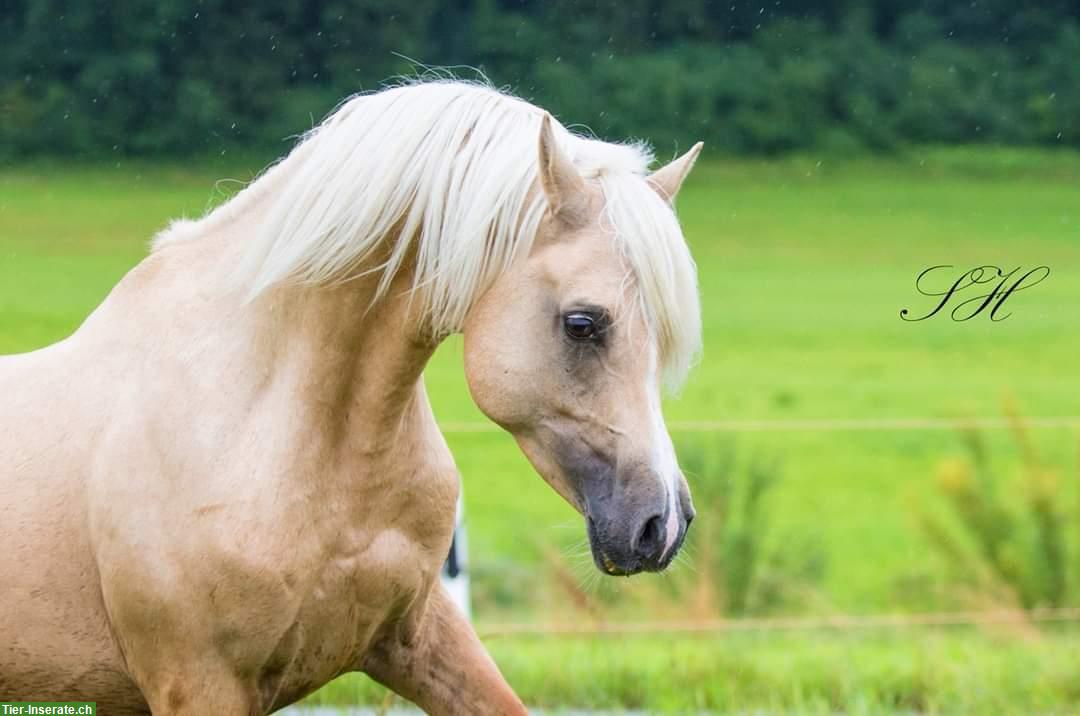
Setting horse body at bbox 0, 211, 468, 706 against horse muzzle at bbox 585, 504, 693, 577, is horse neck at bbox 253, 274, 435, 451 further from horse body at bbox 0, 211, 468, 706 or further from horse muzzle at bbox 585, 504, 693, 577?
horse muzzle at bbox 585, 504, 693, 577

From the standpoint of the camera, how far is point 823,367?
16.4 m

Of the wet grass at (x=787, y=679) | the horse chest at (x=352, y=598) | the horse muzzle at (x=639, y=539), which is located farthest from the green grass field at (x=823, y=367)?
the horse muzzle at (x=639, y=539)

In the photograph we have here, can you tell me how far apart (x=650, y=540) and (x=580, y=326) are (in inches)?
12.5

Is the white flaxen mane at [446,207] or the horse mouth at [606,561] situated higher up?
the white flaxen mane at [446,207]

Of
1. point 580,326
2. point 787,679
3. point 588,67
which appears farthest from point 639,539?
point 588,67

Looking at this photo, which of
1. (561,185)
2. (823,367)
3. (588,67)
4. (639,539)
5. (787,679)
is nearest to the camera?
(639,539)

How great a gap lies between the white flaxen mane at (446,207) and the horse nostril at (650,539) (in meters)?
0.26

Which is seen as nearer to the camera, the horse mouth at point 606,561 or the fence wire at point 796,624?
the horse mouth at point 606,561

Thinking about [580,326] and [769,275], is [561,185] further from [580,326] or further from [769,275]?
[769,275]

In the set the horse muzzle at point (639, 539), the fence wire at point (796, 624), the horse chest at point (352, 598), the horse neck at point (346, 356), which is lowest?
the fence wire at point (796, 624)

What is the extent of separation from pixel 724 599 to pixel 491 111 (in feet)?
13.1

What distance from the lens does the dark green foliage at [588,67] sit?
15.2 meters

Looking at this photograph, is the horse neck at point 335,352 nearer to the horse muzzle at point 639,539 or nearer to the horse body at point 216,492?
the horse body at point 216,492

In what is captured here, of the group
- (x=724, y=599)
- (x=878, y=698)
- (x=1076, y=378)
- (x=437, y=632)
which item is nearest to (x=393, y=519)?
(x=437, y=632)
